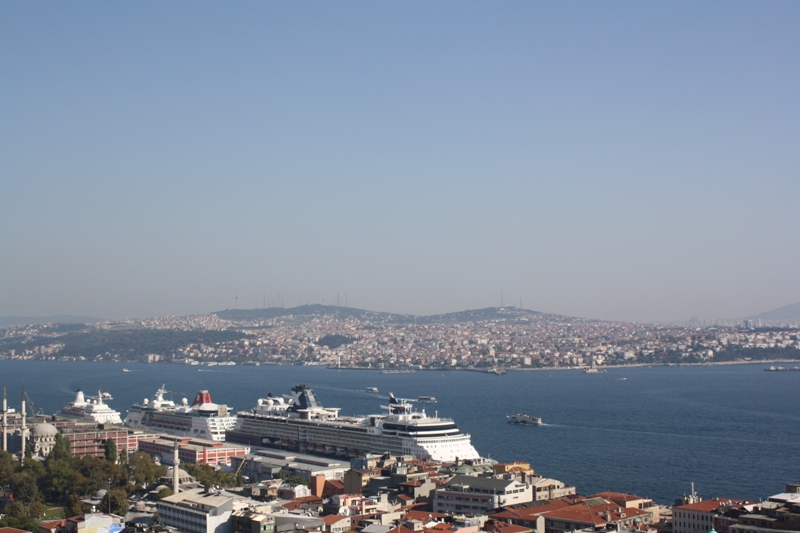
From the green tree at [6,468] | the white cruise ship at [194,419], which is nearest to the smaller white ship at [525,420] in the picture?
the white cruise ship at [194,419]

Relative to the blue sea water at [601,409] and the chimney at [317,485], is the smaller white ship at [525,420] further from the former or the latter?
the chimney at [317,485]

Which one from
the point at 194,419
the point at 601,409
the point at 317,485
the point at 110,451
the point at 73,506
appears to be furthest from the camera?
the point at 601,409

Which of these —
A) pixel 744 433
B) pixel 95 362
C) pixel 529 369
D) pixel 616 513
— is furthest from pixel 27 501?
pixel 95 362

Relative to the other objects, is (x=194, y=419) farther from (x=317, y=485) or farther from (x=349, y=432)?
(x=317, y=485)

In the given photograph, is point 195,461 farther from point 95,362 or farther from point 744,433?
point 95,362

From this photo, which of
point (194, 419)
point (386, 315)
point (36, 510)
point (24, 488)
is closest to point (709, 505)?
point (36, 510)

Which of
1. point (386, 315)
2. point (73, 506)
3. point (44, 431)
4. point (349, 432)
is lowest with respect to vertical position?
point (73, 506)

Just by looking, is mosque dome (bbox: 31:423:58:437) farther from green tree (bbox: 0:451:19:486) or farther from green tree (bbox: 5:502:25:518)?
green tree (bbox: 5:502:25:518)

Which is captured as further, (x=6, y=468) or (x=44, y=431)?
(x=44, y=431)
